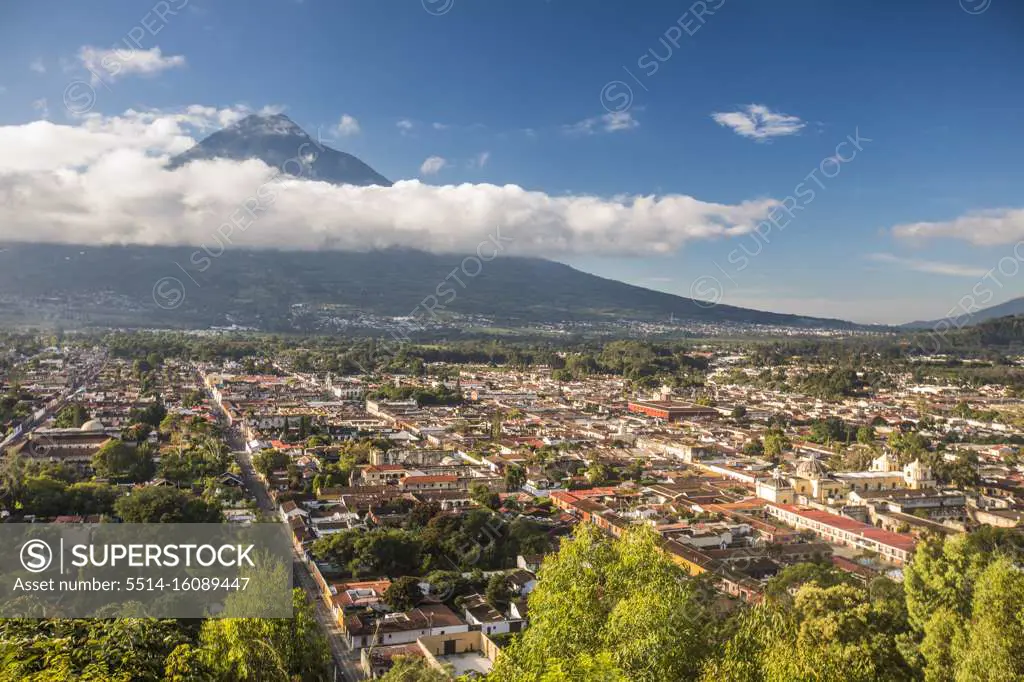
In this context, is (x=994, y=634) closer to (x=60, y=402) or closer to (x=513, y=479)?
(x=513, y=479)

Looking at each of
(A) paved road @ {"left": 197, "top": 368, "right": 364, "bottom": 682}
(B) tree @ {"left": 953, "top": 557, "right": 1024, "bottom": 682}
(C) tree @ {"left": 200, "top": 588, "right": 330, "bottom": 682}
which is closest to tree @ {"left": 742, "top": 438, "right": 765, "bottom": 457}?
(A) paved road @ {"left": 197, "top": 368, "right": 364, "bottom": 682}

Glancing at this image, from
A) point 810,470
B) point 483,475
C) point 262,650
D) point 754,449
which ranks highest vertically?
point 262,650

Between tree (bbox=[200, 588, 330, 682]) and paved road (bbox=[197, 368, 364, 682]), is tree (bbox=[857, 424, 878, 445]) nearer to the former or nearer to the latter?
paved road (bbox=[197, 368, 364, 682])

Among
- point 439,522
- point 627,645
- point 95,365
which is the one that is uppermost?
point 627,645

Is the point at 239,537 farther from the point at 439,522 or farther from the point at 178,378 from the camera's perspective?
the point at 178,378

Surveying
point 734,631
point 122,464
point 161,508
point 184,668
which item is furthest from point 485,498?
point 184,668

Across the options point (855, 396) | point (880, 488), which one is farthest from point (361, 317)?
point (880, 488)

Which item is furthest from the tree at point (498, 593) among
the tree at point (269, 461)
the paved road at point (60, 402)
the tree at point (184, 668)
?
the paved road at point (60, 402)
